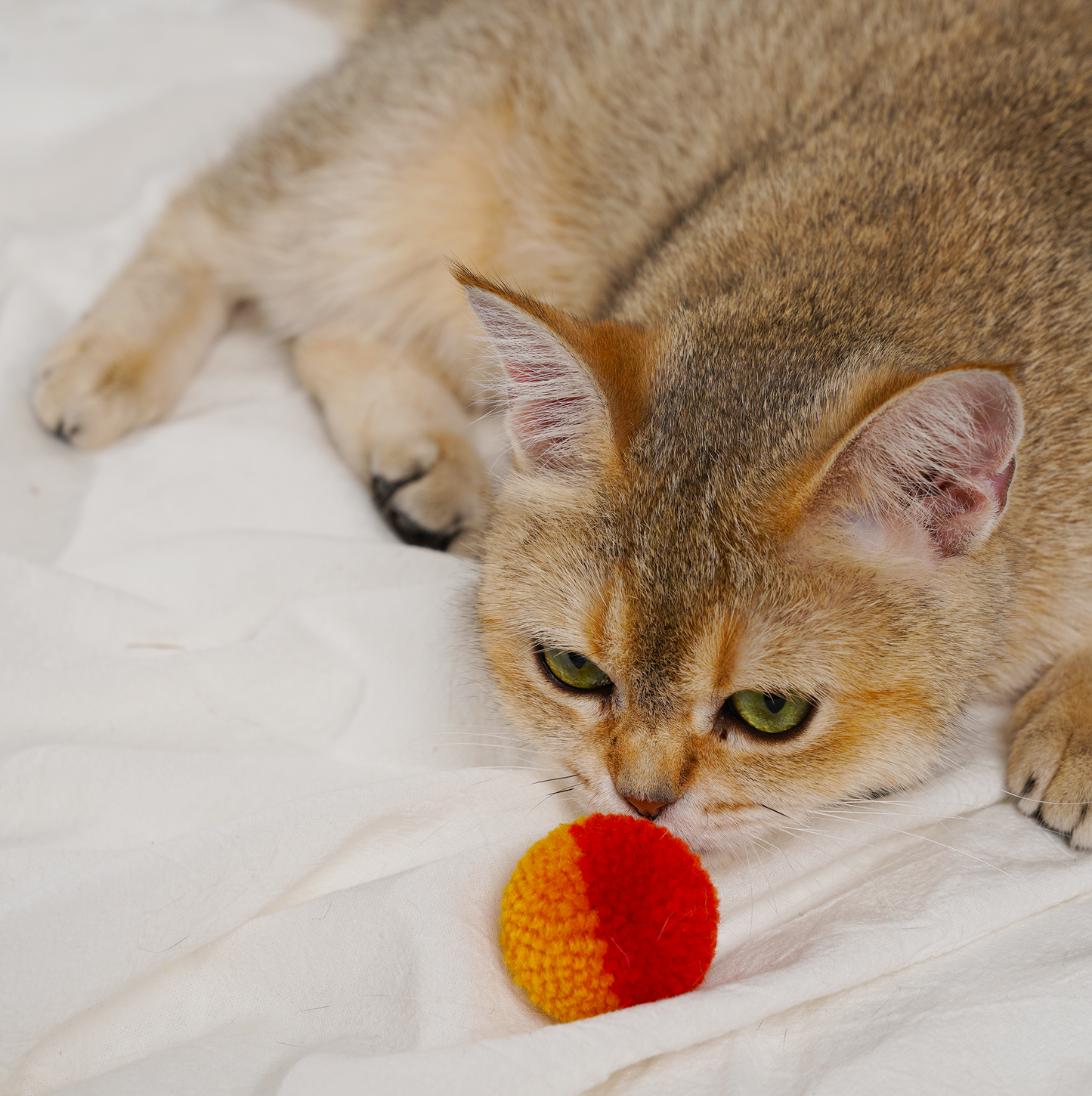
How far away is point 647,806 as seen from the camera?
3.84ft

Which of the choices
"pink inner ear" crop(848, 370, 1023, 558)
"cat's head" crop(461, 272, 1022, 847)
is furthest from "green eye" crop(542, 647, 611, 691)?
"pink inner ear" crop(848, 370, 1023, 558)

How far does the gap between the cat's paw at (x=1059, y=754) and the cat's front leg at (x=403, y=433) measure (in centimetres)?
84

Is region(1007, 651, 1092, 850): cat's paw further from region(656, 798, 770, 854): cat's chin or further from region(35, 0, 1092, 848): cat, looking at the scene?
region(656, 798, 770, 854): cat's chin

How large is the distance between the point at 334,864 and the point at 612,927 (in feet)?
1.25

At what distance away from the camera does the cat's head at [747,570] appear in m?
1.12

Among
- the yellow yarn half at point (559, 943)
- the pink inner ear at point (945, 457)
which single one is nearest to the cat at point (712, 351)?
the pink inner ear at point (945, 457)

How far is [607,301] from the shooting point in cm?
191

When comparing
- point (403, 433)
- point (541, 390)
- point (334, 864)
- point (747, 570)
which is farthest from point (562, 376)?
point (403, 433)

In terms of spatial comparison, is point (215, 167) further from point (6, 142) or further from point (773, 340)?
point (773, 340)

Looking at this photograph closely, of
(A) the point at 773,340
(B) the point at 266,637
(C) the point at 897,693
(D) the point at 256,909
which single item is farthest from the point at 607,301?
(D) the point at 256,909

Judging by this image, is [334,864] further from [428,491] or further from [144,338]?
[144,338]

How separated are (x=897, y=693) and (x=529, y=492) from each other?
0.51 metres

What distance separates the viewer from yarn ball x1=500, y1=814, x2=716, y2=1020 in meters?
1.05

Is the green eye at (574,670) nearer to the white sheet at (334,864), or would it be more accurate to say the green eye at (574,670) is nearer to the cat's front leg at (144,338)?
the white sheet at (334,864)
